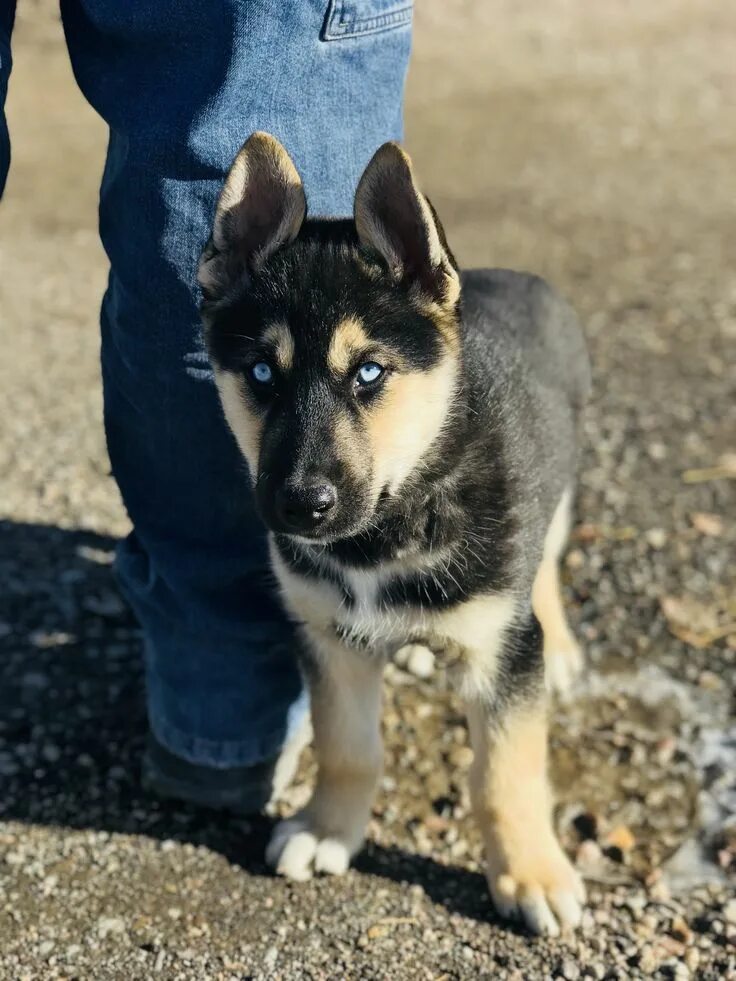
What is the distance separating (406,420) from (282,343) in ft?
1.19

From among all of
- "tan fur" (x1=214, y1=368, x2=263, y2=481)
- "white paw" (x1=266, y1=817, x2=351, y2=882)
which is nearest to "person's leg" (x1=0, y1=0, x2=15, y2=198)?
"tan fur" (x1=214, y1=368, x2=263, y2=481)

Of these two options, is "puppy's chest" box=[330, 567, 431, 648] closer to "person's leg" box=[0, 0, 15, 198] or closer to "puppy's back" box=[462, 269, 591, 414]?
"puppy's back" box=[462, 269, 591, 414]

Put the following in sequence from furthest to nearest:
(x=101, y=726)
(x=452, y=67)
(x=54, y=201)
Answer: (x=452, y=67), (x=54, y=201), (x=101, y=726)

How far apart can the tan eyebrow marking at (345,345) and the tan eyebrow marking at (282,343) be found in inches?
3.8

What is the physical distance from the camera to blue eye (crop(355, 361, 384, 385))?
2799 millimetres

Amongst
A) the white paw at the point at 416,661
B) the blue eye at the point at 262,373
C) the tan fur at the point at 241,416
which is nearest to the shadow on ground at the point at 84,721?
the white paw at the point at 416,661

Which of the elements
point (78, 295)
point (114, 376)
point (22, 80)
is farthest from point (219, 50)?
point (22, 80)

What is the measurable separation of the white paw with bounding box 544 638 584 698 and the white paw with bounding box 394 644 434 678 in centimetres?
46

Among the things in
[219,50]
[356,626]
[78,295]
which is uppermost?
[219,50]

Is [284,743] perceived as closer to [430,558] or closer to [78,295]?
[430,558]

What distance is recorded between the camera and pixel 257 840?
11.8ft

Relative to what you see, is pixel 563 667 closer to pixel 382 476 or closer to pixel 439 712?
pixel 439 712

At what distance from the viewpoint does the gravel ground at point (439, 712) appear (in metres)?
3.19

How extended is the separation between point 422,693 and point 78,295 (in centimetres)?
449
